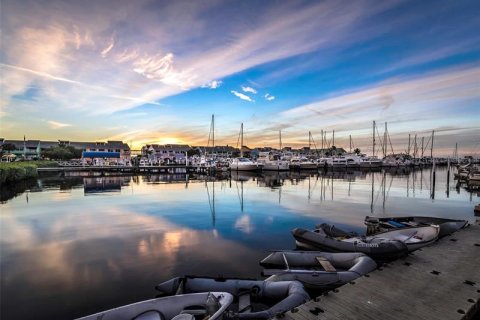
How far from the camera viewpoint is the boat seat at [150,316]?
16.4 feet

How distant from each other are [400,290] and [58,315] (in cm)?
808

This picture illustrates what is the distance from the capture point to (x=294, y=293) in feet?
20.0

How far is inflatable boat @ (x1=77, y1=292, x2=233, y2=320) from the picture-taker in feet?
16.0

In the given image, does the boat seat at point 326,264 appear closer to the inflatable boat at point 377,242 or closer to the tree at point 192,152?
the inflatable boat at point 377,242

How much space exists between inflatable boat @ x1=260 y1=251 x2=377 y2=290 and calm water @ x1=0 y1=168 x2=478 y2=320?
940 millimetres

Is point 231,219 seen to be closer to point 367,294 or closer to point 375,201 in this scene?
point 367,294

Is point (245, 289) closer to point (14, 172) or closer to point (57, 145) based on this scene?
point (14, 172)

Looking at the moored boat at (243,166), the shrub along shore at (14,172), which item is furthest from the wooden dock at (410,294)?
the moored boat at (243,166)

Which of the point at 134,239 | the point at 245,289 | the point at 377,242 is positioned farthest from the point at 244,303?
the point at 134,239

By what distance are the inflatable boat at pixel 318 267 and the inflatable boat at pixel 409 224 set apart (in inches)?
171

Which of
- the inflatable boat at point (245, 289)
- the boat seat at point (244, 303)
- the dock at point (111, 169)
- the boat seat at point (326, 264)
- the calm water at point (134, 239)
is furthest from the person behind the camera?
the dock at point (111, 169)

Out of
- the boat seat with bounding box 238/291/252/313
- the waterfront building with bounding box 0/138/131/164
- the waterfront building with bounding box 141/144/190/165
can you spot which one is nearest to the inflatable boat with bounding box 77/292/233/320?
the boat seat with bounding box 238/291/252/313

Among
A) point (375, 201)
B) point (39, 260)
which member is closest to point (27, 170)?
point (39, 260)

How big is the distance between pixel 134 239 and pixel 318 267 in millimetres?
8798
